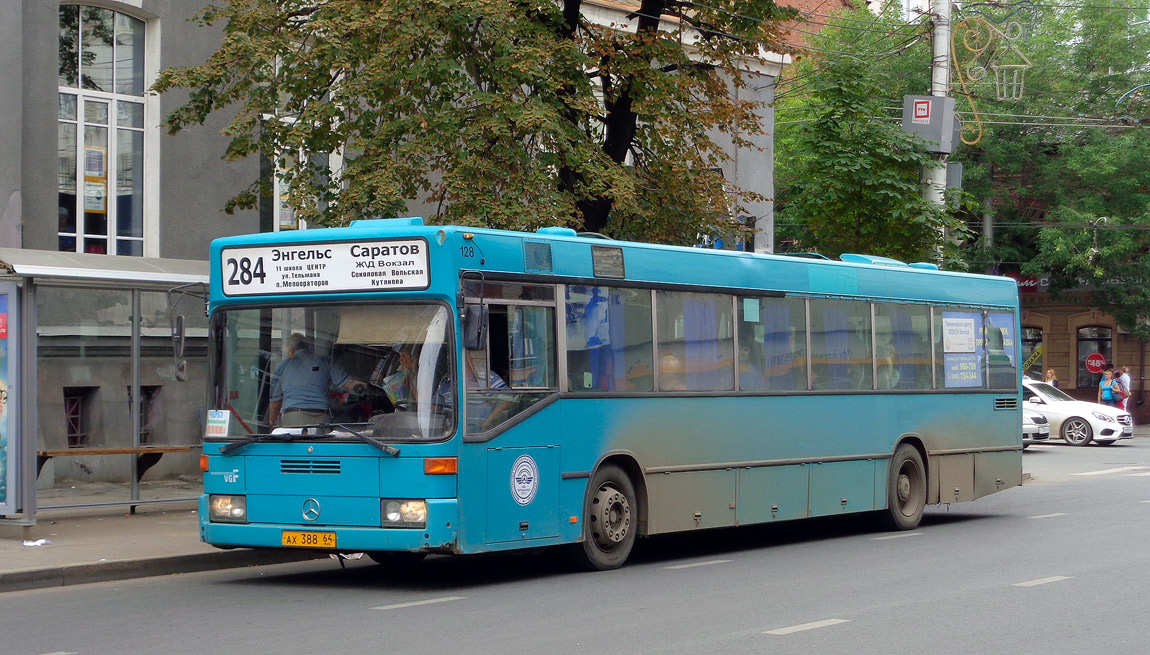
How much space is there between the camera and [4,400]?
13164 millimetres

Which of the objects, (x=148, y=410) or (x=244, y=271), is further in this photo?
(x=148, y=410)

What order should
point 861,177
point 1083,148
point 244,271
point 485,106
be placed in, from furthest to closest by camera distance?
point 1083,148 < point 861,177 < point 485,106 < point 244,271

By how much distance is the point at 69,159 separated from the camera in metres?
18.6

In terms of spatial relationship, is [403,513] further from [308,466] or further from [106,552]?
[106,552]

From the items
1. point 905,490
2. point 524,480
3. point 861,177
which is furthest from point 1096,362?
point 524,480

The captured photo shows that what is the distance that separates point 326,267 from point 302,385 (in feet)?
3.02

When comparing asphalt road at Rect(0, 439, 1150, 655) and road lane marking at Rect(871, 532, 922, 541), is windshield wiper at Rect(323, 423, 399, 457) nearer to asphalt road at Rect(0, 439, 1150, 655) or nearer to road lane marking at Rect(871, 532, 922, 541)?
asphalt road at Rect(0, 439, 1150, 655)

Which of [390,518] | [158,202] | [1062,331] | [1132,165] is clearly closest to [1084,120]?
[1132,165]

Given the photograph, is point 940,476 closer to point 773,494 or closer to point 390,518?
point 773,494

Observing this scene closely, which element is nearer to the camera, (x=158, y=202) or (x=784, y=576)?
(x=784, y=576)

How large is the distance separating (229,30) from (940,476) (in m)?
10.2

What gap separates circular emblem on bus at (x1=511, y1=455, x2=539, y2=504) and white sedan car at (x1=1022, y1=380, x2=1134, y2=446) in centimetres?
2422

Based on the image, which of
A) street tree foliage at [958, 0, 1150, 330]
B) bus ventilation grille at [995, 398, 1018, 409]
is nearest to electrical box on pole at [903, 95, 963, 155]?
bus ventilation grille at [995, 398, 1018, 409]

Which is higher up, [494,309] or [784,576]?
[494,309]
